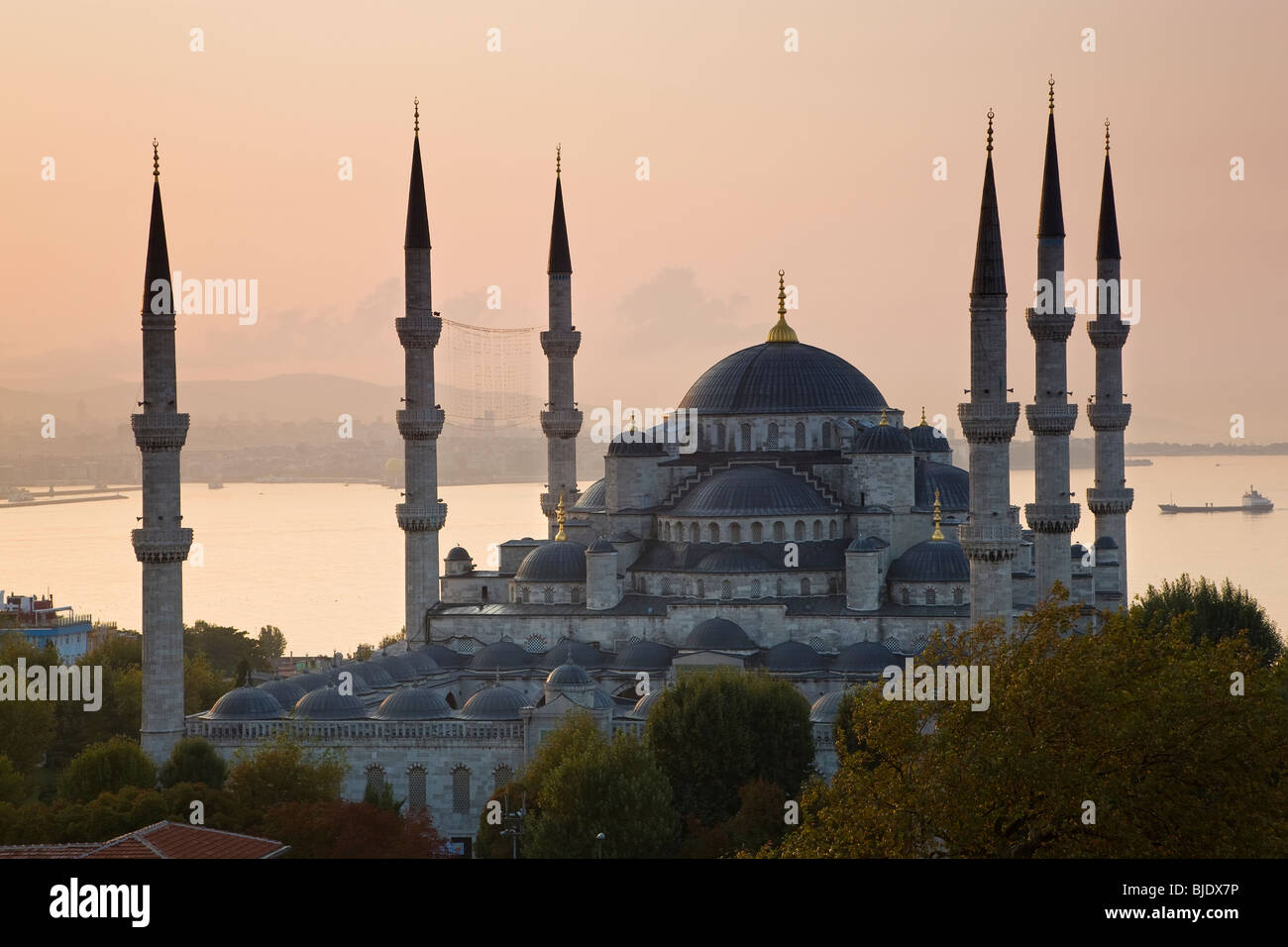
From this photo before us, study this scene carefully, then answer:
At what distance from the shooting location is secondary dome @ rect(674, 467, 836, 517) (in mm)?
41656

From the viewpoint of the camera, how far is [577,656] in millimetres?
39094

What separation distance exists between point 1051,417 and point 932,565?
423 centimetres

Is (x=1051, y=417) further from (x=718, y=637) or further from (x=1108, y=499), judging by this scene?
(x=718, y=637)

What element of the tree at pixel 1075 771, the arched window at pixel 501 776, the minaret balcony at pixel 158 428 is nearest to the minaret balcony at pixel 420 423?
the minaret balcony at pixel 158 428

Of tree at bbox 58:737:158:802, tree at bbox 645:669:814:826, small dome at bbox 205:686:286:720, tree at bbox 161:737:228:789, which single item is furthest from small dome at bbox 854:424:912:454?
tree at bbox 58:737:158:802

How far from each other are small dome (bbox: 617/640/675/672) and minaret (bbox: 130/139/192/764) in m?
9.35

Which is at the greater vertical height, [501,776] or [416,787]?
[501,776]

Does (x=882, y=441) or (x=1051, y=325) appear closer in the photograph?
(x=1051, y=325)

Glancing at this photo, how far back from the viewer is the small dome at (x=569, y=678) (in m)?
34.8

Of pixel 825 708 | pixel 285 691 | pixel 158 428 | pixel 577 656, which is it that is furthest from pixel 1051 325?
pixel 158 428

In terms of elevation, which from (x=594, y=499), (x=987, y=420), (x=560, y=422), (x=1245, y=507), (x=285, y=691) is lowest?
(x=285, y=691)

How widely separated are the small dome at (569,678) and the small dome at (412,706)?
2122mm
